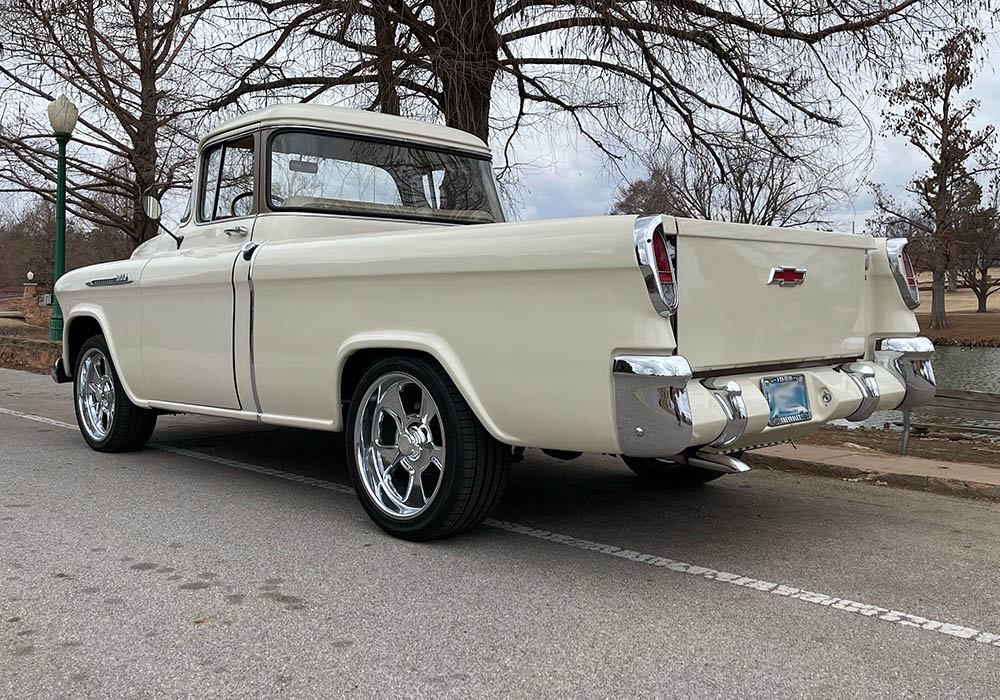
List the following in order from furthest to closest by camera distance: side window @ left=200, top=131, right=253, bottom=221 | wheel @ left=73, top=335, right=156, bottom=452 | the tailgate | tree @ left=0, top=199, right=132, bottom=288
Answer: tree @ left=0, top=199, right=132, bottom=288 < wheel @ left=73, top=335, right=156, bottom=452 < side window @ left=200, top=131, right=253, bottom=221 < the tailgate

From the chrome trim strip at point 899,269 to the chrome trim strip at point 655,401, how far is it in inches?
68.5

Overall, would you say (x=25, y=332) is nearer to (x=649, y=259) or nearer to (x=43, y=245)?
(x=649, y=259)

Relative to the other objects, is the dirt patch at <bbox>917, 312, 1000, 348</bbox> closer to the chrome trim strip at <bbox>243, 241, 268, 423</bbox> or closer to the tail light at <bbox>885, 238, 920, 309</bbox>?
the tail light at <bbox>885, 238, 920, 309</bbox>

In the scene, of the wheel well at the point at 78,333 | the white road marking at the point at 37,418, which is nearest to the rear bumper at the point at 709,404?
the wheel well at the point at 78,333

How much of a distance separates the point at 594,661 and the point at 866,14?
8.42m

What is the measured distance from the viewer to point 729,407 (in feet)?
11.9

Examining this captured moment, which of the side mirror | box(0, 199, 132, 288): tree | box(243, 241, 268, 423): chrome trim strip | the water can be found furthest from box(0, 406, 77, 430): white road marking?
box(0, 199, 132, 288): tree

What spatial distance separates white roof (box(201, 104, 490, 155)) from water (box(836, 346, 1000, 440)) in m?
5.48

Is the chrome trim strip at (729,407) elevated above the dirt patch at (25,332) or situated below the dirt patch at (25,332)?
above

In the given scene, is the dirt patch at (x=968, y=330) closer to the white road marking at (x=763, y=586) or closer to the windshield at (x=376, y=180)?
the windshield at (x=376, y=180)

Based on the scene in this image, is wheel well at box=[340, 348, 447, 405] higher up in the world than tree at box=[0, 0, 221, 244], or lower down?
lower down

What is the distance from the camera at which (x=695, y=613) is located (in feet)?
11.0

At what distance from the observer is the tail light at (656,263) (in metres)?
3.38

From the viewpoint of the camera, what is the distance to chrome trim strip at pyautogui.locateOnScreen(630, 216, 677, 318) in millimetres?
3381
